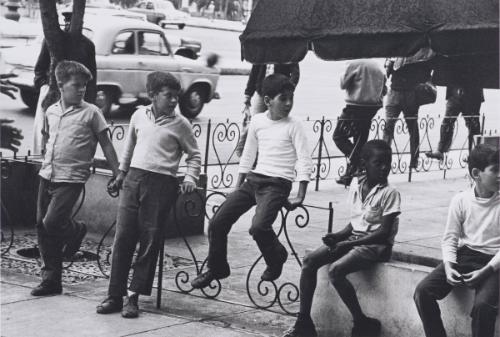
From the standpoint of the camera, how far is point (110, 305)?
6.77 meters

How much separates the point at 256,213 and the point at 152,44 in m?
13.4

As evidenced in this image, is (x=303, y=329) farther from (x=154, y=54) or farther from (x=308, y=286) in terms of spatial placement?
(x=154, y=54)

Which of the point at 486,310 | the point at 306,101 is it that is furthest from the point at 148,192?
the point at 306,101

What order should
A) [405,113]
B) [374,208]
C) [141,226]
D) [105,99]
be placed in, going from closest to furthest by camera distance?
[374,208] < [141,226] < [405,113] < [105,99]

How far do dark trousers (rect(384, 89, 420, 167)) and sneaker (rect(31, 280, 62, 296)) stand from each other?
295 inches

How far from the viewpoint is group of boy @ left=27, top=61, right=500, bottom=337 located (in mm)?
→ 6055

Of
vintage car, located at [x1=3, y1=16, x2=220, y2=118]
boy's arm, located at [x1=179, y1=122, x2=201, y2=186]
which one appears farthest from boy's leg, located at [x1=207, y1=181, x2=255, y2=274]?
vintage car, located at [x1=3, y1=16, x2=220, y2=118]

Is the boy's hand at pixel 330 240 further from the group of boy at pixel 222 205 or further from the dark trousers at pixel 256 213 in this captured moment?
the dark trousers at pixel 256 213

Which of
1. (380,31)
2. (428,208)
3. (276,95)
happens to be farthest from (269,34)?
(428,208)

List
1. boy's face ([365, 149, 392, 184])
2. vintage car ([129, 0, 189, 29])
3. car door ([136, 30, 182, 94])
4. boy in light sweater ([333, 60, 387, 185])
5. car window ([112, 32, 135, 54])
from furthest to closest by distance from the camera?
vintage car ([129, 0, 189, 29]) < car door ([136, 30, 182, 94]) < car window ([112, 32, 135, 54]) < boy in light sweater ([333, 60, 387, 185]) < boy's face ([365, 149, 392, 184])

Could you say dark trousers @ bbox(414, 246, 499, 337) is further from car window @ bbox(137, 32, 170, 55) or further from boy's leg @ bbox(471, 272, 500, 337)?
car window @ bbox(137, 32, 170, 55)

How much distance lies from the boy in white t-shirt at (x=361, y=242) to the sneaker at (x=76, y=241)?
2140mm

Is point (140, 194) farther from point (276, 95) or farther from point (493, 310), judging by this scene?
point (493, 310)

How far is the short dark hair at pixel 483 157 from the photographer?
218 inches
